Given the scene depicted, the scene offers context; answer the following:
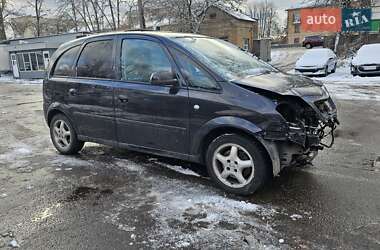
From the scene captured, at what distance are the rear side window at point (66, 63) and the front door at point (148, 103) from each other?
3.45ft

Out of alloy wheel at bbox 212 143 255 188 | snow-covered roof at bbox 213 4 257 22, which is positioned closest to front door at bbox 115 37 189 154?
alloy wheel at bbox 212 143 255 188

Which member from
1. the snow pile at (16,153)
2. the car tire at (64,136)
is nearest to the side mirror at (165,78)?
the car tire at (64,136)

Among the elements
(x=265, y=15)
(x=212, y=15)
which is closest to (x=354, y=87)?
(x=212, y=15)

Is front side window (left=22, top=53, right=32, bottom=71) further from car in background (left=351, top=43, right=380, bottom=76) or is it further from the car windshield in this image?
the car windshield

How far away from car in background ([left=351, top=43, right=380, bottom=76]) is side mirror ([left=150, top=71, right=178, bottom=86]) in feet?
48.8

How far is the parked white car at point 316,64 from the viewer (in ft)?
60.7

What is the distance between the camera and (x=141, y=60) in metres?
4.65

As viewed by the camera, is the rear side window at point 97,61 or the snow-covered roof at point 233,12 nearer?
the rear side window at point 97,61

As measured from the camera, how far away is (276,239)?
3.17 meters

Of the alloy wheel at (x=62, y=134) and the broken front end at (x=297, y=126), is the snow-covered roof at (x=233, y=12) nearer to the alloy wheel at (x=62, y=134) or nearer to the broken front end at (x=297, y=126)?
the alloy wheel at (x=62, y=134)

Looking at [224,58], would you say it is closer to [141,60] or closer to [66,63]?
[141,60]

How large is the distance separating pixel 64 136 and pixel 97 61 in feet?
4.78

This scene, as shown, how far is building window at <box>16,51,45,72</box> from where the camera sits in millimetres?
31641

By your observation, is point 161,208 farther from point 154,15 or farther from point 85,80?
point 154,15
